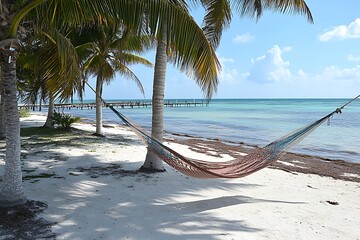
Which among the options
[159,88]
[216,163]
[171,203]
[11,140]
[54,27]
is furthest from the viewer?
A: [159,88]

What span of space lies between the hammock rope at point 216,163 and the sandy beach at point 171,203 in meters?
0.33

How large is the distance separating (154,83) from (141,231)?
8.54 ft

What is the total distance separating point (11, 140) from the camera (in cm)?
300

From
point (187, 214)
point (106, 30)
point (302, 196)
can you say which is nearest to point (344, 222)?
point (302, 196)

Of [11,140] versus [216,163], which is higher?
[11,140]

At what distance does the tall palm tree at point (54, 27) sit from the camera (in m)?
2.83

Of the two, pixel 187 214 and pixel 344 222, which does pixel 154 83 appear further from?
pixel 344 222

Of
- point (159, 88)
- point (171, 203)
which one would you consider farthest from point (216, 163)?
point (159, 88)

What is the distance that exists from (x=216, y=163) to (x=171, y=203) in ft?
2.63

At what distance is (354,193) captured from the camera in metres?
4.85

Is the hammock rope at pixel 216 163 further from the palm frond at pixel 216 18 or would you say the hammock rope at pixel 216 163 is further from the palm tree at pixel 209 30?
the palm frond at pixel 216 18

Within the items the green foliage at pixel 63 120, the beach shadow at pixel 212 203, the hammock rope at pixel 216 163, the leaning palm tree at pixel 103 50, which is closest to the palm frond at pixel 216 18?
the leaning palm tree at pixel 103 50

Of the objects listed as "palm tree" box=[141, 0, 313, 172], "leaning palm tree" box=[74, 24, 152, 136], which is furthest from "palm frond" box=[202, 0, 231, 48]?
"leaning palm tree" box=[74, 24, 152, 136]

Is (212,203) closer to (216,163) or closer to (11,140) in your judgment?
(216,163)
